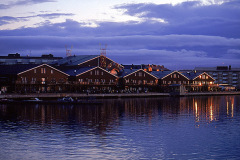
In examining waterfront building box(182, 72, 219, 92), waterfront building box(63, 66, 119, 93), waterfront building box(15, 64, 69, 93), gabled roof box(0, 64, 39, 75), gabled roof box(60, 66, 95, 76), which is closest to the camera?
waterfront building box(15, 64, 69, 93)

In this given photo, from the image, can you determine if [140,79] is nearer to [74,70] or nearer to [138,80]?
[138,80]

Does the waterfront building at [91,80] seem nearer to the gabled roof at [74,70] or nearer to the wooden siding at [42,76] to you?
the gabled roof at [74,70]

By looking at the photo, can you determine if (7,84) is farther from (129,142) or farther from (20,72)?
(129,142)

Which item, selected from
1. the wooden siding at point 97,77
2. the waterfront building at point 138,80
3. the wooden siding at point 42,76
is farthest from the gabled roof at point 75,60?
the wooden siding at point 42,76

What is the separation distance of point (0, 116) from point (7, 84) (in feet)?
170

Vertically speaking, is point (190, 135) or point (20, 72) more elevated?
point (20, 72)

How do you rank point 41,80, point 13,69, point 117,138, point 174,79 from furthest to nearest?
point 174,79
point 41,80
point 13,69
point 117,138

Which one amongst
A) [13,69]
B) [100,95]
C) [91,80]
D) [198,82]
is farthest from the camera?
[198,82]

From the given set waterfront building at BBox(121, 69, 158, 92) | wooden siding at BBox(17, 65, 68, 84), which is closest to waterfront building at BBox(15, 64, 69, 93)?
wooden siding at BBox(17, 65, 68, 84)

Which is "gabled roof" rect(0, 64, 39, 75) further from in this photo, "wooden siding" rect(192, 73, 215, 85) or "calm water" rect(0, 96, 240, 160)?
"wooden siding" rect(192, 73, 215, 85)

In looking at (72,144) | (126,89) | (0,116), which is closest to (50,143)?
(72,144)

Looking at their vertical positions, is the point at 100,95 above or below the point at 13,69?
below

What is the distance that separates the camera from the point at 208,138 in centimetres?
4397

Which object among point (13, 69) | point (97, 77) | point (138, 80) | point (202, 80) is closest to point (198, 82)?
point (202, 80)
